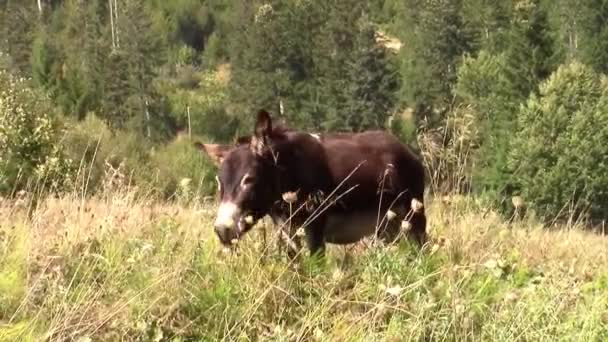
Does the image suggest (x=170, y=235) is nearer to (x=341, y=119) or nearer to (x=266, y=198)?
(x=266, y=198)

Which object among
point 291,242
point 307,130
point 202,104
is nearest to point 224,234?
point 291,242

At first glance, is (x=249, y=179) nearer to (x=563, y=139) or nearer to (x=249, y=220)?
(x=249, y=220)

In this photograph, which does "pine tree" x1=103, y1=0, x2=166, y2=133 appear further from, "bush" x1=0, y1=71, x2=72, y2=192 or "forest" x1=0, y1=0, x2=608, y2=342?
"bush" x1=0, y1=71, x2=72, y2=192

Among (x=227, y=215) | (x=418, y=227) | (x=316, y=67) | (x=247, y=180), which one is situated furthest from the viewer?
(x=316, y=67)

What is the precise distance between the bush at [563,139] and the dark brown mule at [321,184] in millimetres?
30961

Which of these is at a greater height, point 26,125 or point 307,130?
point 307,130

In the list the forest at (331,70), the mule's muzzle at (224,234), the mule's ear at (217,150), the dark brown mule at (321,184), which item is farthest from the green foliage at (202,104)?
the mule's muzzle at (224,234)

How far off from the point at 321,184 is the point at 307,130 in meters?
11.0

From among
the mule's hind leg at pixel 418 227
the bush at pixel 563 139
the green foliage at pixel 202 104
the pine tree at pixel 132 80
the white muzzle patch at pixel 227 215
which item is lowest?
the green foliage at pixel 202 104

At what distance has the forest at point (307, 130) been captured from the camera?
4586 mm

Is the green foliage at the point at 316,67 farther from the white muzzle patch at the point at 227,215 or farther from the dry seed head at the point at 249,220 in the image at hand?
the dry seed head at the point at 249,220

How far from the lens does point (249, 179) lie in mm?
5535

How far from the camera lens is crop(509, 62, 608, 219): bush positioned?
3825cm

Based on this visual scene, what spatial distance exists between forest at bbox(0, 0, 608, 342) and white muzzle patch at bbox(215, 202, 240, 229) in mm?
161
